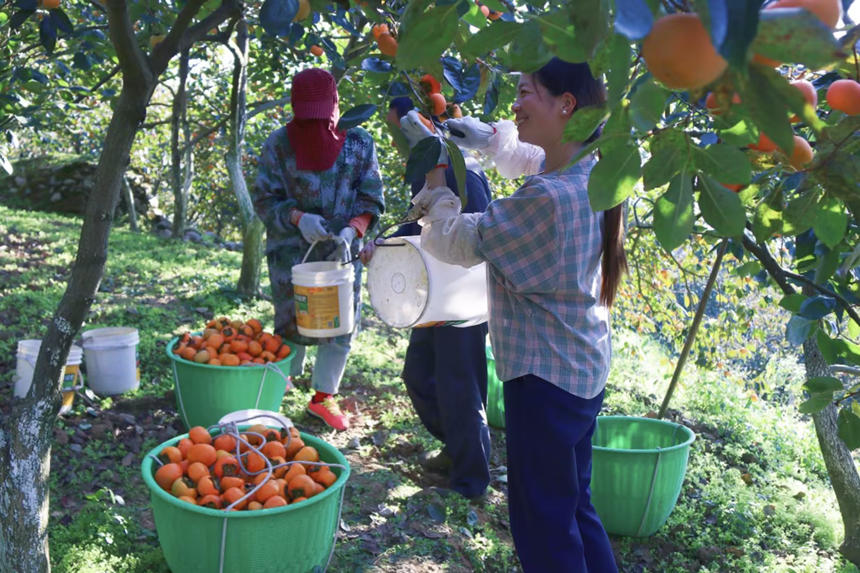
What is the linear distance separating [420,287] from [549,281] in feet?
1.78

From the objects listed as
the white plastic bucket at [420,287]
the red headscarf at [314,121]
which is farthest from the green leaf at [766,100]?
the red headscarf at [314,121]

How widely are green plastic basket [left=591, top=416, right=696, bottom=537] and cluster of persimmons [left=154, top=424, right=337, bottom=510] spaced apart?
1.14m

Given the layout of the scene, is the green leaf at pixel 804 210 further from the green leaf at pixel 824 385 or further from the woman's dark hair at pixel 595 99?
the woman's dark hair at pixel 595 99

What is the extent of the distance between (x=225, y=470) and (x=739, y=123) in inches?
68.3

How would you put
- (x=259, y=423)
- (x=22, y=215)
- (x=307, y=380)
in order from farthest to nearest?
(x=22, y=215) → (x=307, y=380) → (x=259, y=423)

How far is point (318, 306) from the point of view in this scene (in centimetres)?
255

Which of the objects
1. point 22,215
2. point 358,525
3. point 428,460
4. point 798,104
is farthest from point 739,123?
point 22,215

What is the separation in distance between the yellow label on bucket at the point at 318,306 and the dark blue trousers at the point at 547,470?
104cm

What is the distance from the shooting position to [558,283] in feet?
5.32

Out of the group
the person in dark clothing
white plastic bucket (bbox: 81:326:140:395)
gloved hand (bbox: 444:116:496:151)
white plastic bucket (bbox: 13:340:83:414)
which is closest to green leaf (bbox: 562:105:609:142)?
gloved hand (bbox: 444:116:496:151)

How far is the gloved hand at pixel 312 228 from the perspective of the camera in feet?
9.19

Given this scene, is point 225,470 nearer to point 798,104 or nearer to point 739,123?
point 739,123

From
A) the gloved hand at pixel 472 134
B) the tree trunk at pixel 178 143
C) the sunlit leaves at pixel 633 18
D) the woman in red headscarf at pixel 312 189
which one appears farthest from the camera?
the tree trunk at pixel 178 143

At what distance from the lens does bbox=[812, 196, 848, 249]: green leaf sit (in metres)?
0.94
